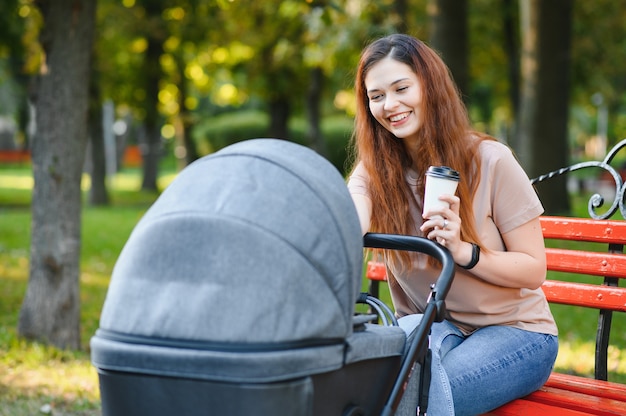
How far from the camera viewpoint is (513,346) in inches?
114

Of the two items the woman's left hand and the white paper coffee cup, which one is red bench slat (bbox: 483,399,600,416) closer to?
the woman's left hand

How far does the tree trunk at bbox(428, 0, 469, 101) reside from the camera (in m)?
11.3

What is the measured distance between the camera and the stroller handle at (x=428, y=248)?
2410 millimetres

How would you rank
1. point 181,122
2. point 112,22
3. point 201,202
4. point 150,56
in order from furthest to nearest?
point 181,122 → point 150,56 → point 112,22 → point 201,202

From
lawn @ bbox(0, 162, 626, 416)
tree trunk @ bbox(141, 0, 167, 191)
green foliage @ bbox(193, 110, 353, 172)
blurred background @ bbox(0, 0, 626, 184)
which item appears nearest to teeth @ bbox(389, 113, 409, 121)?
lawn @ bbox(0, 162, 626, 416)

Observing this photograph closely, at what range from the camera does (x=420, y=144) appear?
3.01 metres

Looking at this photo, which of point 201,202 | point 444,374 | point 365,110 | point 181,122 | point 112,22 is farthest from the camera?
point 181,122

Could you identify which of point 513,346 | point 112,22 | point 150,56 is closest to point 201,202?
point 513,346

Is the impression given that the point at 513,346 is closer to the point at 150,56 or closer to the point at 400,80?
the point at 400,80

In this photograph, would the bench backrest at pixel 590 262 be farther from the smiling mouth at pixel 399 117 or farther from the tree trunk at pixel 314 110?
the tree trunk at pixel 314 110

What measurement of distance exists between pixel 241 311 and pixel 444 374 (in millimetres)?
984

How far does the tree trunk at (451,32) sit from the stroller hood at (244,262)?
371 inches

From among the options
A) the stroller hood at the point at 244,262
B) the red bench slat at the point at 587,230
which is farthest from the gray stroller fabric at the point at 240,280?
the red bench slat at the point at 587,230

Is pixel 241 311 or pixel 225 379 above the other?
pixel 241 311
